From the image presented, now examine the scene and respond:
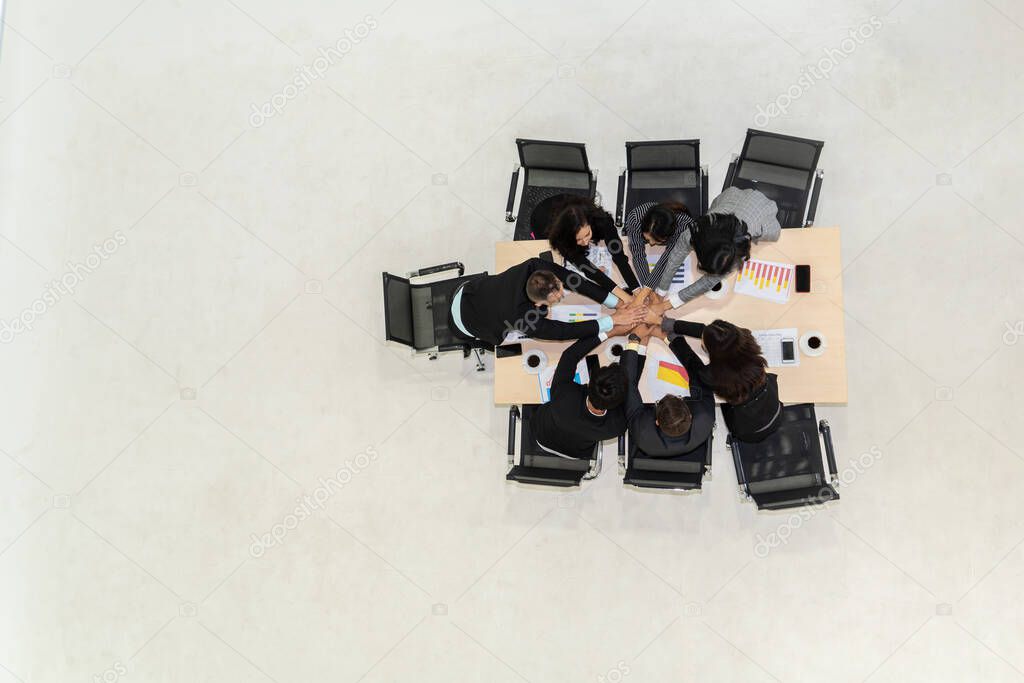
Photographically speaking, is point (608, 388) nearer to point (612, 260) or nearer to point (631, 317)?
point (631, 317)

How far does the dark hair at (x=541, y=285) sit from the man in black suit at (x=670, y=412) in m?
0.52

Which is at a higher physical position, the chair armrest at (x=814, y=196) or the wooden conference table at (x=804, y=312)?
the chair armrest at (x=814, y=196)

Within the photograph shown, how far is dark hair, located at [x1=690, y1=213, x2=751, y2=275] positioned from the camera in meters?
3.34

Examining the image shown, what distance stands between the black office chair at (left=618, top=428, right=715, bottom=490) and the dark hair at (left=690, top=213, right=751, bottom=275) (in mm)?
930

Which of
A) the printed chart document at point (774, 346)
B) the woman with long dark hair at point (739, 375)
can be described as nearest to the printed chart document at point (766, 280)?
the printed chart document at point (774, 346)

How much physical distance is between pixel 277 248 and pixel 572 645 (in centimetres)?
314

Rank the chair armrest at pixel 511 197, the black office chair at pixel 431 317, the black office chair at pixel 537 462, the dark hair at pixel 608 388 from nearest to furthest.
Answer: the dark hair at pixel 608 388 → the black office chair at pixel 537 462 → the black office chair at pixel 431 317 → the chair armrest at pixel 511 197

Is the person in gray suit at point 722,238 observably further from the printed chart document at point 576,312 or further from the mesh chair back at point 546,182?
the mesh chair back at point 546,182

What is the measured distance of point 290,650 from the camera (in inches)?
175

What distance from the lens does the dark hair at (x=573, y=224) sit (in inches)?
137

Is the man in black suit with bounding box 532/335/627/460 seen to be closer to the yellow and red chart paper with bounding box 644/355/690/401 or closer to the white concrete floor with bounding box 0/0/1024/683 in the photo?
the yellow and red chart paper with bounding box 644/355/690/401

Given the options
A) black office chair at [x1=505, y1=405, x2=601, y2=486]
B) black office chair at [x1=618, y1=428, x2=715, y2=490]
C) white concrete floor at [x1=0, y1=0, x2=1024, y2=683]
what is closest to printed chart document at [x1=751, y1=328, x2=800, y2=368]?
black office chair at [x1=618, y1=428, x2=715, y2=490]

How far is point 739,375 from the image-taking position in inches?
126

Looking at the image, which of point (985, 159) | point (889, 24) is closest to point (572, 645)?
point (985, 159)
